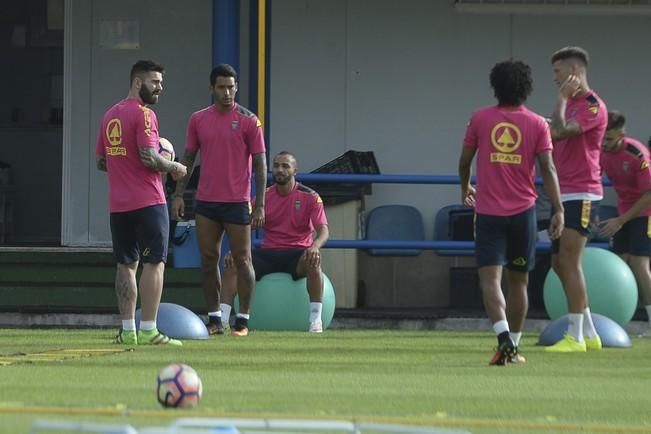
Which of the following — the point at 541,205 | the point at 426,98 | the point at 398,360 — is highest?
the point at 426,98

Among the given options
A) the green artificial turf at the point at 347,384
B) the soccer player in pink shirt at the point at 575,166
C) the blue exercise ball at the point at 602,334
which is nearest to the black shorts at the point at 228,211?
the green artificial turf at the point at 347,384

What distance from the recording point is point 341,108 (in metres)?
17.1

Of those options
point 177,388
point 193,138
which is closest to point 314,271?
point 193,138

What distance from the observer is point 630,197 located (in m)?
13.1

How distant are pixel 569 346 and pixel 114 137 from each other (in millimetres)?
3277

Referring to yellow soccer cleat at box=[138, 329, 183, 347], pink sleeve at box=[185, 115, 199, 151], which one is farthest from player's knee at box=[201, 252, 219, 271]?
yellow soccer cleat at box=[138, 329, 183, 347]

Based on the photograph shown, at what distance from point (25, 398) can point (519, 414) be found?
2.20m

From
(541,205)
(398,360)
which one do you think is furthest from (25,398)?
(541,205)

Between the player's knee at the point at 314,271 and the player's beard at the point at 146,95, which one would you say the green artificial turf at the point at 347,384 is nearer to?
the player's knee at the point at 314,271

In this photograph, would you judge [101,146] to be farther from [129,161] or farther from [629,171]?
[629,171]

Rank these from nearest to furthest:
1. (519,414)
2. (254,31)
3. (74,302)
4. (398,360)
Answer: (519,414) → (398,360) → (74,302) → (254,31)

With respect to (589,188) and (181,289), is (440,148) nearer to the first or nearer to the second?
(181,289)

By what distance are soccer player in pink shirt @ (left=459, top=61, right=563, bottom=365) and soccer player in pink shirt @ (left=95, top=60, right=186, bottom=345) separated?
2.16 m

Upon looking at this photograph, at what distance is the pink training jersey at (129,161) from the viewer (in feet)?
35.6
